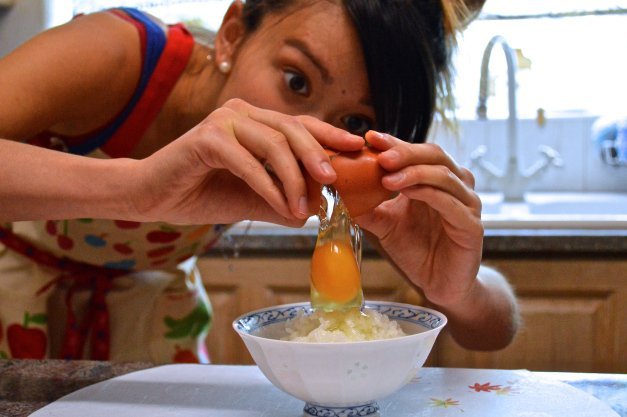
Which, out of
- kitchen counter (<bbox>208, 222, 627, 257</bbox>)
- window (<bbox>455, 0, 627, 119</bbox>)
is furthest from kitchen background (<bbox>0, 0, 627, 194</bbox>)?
kitchen counter (<bbox>208, 222, 627, 257</bbox>)

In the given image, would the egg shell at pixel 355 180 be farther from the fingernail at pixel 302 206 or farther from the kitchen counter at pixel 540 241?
the kitchen counter at pixel 540 241

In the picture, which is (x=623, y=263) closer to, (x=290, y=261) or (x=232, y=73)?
(x=290, y=261)

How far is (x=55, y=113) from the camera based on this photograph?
89 cm

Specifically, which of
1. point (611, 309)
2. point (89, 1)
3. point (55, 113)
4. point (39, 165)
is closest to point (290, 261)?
point (611, 309)

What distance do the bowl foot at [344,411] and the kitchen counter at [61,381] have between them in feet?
0.72

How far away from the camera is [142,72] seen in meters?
0.98

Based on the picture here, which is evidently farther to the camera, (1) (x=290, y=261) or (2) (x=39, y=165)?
(1) (x=290, y=261)

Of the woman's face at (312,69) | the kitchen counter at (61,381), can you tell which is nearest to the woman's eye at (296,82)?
the woman's face at (312,69)

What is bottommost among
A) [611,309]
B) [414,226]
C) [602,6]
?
[611,309]

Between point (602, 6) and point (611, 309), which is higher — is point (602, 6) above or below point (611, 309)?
above

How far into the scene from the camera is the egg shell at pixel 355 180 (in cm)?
63

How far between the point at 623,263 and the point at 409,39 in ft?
2.77

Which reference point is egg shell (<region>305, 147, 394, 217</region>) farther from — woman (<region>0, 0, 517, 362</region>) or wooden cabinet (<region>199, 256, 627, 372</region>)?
wooden cabinet (<region>199, 256, 627, 372</region>)

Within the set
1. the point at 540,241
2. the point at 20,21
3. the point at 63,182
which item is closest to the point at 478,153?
the point at 540,241
